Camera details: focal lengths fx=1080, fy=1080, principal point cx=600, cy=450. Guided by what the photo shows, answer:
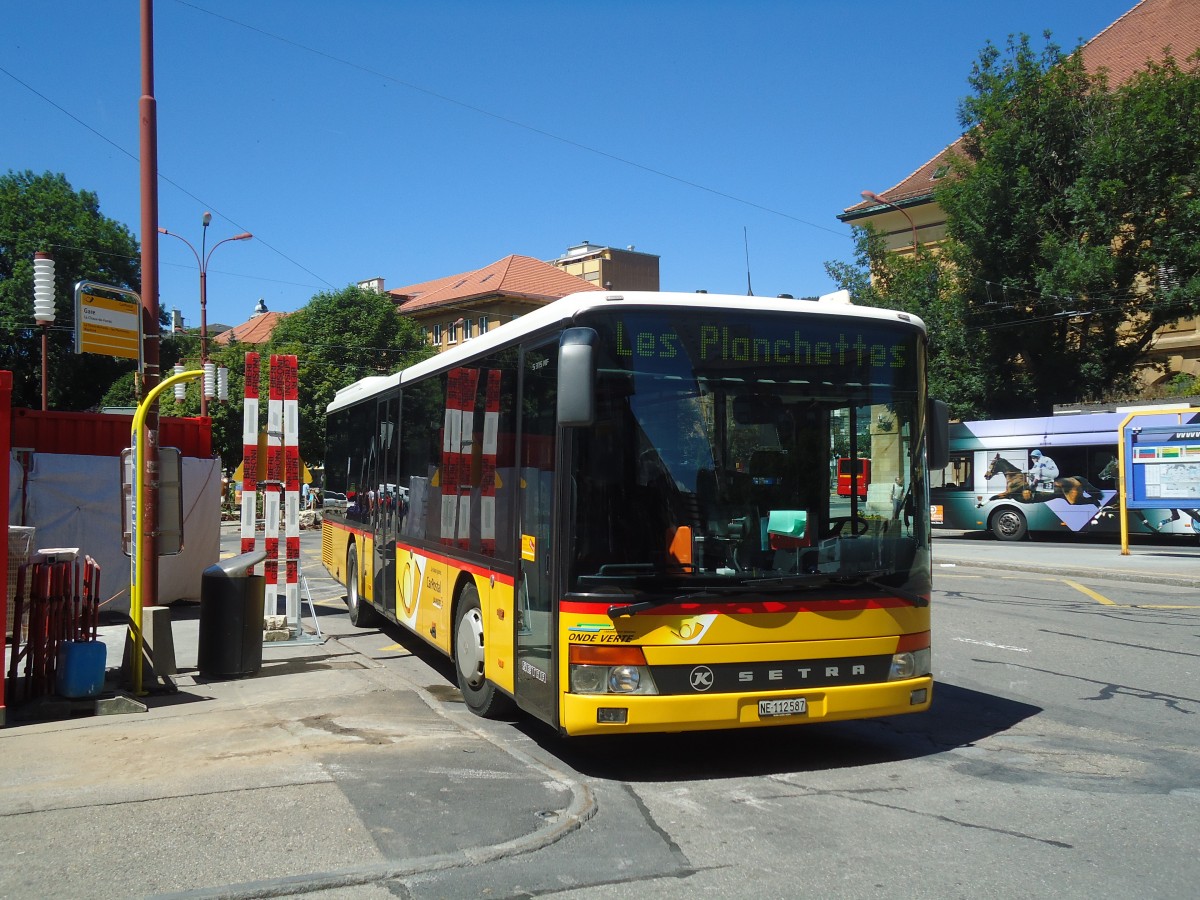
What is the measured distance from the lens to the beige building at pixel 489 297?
69.3 m

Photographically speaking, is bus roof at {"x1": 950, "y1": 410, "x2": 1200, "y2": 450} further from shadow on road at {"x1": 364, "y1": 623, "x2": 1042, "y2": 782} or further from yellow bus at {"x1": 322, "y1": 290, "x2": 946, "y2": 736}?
yellow bus at {"x1": 322, "y1": 290, "x2": 946, "y2": 736}

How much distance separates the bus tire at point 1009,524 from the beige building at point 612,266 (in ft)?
148

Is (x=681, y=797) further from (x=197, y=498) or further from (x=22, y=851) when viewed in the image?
(x=197, y=498)

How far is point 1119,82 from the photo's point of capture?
40719mm

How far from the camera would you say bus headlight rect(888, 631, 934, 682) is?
6645mm

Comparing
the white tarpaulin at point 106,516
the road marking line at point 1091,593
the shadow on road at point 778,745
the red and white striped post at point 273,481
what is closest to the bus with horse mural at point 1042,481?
the road marking line at point 1091,593

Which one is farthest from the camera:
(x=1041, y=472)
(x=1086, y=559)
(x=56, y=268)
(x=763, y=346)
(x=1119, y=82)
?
(x=56, y=268)

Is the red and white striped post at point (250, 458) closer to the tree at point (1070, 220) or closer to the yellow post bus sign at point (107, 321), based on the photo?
the yellow post bus sign at point (107, 321)

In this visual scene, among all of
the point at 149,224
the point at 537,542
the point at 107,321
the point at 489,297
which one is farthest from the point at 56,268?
the point at 537,542

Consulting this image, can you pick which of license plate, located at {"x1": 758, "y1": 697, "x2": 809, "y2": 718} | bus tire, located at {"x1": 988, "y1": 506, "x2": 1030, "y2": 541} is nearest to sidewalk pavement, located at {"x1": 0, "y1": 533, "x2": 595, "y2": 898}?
license plate, located at {"x1": 758, "y1": 697, "x2": 809, "y2": 718}

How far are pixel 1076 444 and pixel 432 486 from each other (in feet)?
74.9

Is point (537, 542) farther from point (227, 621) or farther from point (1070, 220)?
point (1070, 220)

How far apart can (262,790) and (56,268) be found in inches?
1978

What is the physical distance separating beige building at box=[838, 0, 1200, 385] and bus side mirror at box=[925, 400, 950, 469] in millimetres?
32820
